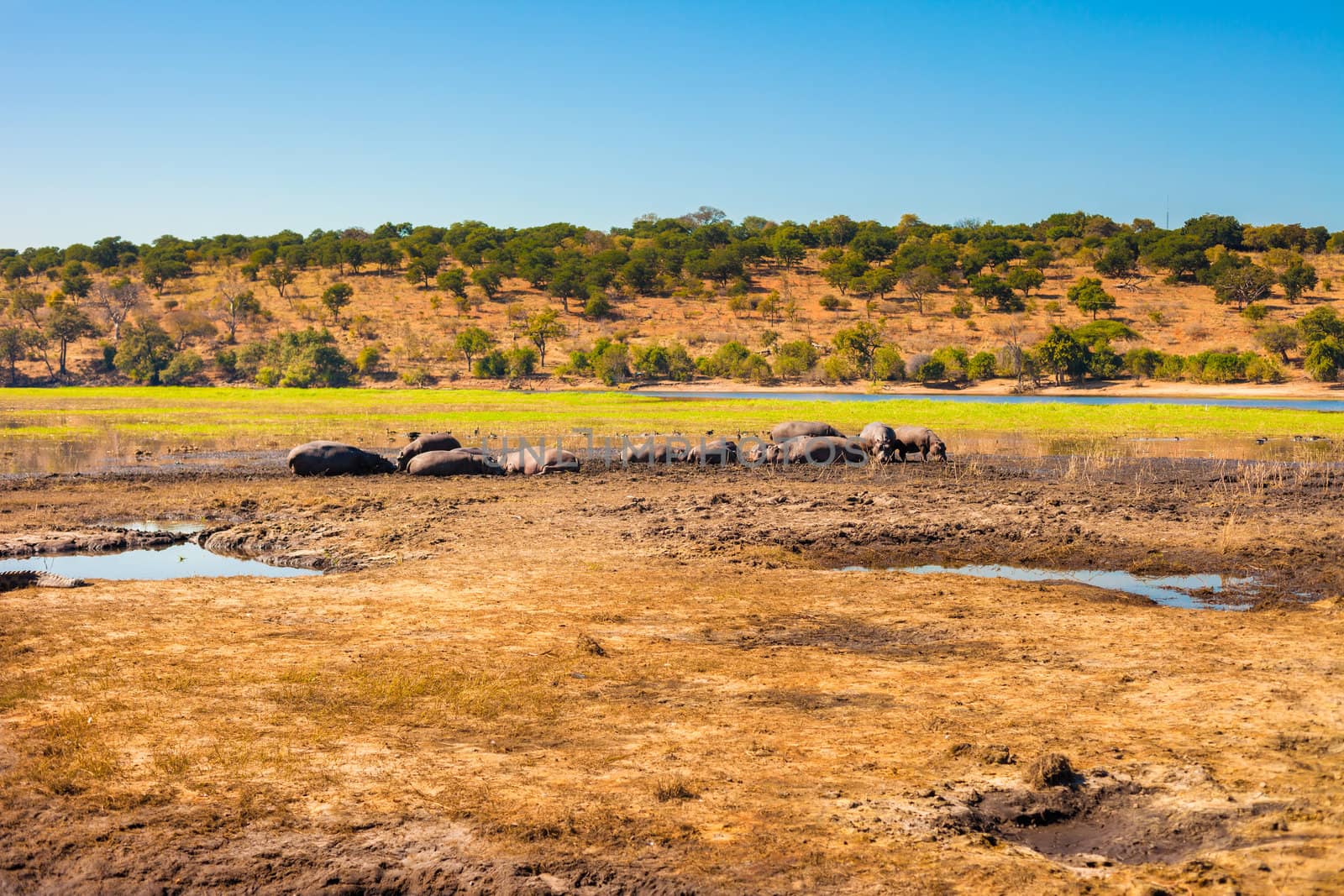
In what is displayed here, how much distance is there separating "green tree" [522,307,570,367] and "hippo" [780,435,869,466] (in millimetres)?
49689

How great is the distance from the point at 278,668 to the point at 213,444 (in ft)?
71.3

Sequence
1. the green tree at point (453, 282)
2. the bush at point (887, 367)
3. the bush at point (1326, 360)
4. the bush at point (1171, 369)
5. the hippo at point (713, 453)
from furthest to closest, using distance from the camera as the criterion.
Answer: the green tree at point (453, 282) → the bush at point (887, 367) → the bush at point (1171, 369) → the bush at point (1326, 360) → the hippo at point (713, 453)

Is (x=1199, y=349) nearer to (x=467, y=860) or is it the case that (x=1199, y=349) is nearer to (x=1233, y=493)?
(x=1233, y=493)

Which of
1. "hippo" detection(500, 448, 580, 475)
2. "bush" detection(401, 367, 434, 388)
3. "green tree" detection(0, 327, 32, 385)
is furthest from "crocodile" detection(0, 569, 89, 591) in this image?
"green tree" detection(0, 327, 32, 385)

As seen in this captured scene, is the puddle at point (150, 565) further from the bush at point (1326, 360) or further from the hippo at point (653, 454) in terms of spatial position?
the bush at point (1326, 360)

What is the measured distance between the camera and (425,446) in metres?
22.5

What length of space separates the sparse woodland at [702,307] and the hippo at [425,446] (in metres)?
42.8

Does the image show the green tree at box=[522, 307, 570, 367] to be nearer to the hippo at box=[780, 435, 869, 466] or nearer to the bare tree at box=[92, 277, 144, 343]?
the bare tree at box=[92, 277, 144, 343]

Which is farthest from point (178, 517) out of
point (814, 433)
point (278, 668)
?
point (814, 433)

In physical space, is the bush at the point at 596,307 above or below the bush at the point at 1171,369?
above

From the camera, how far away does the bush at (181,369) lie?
71375 millimetres

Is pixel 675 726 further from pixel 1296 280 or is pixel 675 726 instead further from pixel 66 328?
pixel 1296 280

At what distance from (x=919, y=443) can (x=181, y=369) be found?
62087 millimetres

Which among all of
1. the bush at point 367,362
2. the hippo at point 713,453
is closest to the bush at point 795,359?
the bush at point 367,362
